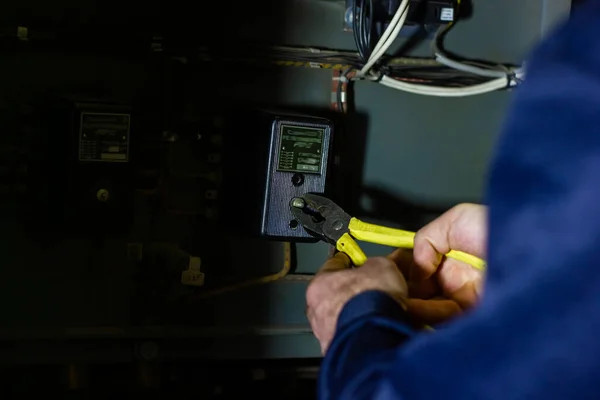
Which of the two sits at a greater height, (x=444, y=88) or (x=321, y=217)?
(x=444, y=88)

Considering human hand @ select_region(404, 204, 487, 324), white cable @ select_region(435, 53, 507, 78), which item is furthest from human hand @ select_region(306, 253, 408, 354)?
white cable @ select_region(435, 53, 507, 78)

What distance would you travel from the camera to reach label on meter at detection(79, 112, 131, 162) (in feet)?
2.89

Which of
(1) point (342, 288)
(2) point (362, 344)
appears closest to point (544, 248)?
(2) point (362, 344)

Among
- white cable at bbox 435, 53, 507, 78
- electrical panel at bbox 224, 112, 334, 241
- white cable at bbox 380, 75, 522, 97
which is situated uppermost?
white cable at bbox 435, 53, 507, 78

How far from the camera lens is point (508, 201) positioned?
402 millimetres

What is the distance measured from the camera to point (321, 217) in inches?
34.7

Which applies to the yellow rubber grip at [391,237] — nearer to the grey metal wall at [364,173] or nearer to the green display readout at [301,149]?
the green display readout at [301,149]

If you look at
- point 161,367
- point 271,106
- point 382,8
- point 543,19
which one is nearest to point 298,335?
point 161,367

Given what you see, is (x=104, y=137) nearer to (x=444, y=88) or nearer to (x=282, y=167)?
(x=282, y=167)

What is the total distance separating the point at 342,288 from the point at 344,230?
158 mm

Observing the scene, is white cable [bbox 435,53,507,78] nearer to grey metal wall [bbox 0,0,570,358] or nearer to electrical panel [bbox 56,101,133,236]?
grey metal wall [bbox 0,0,570,358]

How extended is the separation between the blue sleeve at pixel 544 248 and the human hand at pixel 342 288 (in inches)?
8.4

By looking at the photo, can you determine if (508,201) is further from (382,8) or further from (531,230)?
(382,8)

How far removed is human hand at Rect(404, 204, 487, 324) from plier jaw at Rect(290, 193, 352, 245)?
8 centimetres
